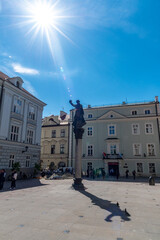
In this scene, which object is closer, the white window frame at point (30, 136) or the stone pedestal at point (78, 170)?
the stone pedestal at point (78, 170)

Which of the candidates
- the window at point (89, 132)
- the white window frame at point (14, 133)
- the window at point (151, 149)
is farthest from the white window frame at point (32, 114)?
the window at point (151, 149)

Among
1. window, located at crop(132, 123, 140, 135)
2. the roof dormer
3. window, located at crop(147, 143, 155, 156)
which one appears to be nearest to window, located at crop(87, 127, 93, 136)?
window, located at crop(132, 123, 140, 135)

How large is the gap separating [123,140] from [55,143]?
1561cm

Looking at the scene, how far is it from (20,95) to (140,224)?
23.1 metres

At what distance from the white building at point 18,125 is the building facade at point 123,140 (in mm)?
11637

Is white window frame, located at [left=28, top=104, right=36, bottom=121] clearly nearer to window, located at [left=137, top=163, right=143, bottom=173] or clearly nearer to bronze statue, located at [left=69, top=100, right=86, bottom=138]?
bronze statue, located at [left=69, top=100, right=86, bottom=138]

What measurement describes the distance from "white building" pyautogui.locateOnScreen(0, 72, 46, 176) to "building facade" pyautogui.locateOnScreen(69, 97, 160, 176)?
1164cm

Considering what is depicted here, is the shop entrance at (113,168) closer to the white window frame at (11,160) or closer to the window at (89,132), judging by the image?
the window at (89,132)

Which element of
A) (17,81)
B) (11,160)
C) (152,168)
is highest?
(17,81)

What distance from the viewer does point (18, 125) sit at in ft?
79.7

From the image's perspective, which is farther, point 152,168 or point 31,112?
point 152,168

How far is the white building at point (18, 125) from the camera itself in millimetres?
21734

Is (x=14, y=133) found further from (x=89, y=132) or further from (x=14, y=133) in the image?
(x=89, y=132)

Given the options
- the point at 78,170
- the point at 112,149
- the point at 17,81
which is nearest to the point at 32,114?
the point at 17,81
